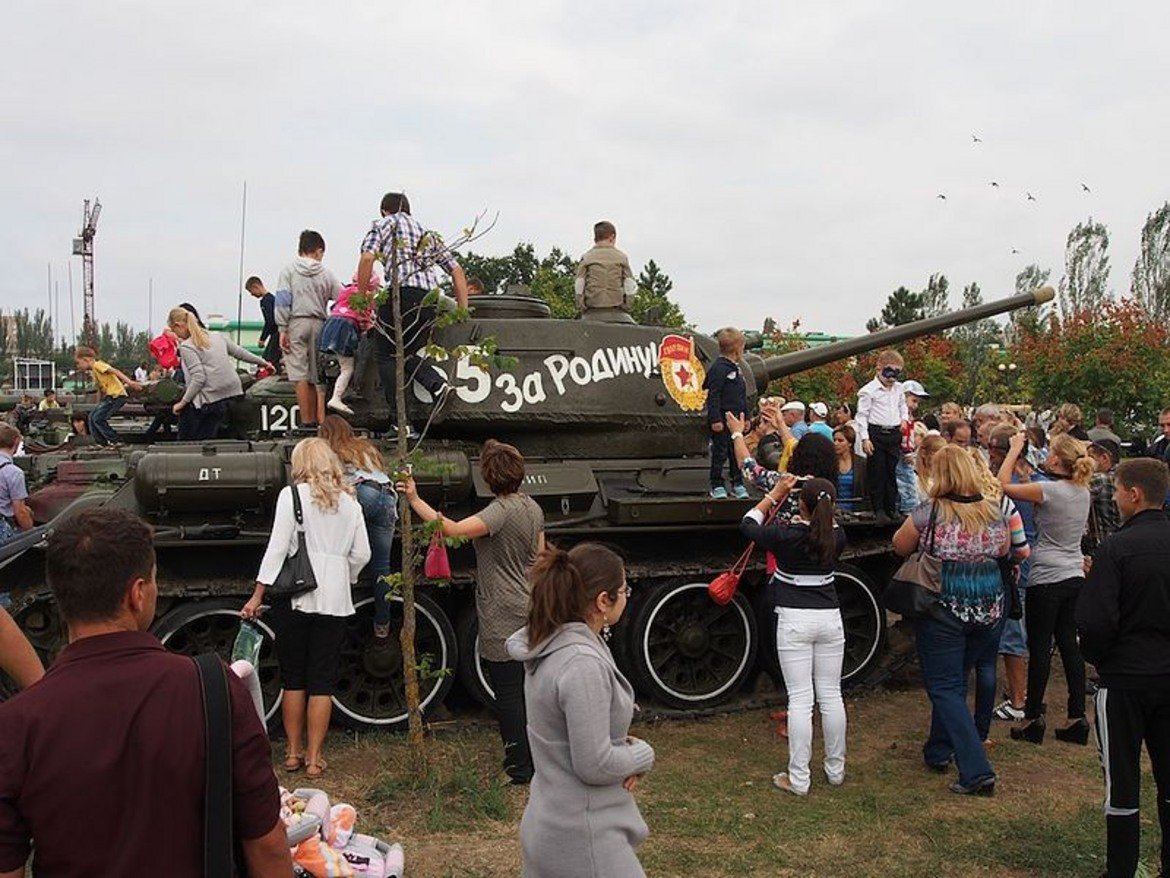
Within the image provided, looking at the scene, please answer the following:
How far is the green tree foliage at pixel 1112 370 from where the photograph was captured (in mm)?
25062

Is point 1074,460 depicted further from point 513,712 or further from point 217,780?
point 217,780

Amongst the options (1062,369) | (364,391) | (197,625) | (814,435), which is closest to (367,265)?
(364,391)

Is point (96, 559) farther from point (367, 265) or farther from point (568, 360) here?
point (568, 360)

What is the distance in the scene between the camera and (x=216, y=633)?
759cm

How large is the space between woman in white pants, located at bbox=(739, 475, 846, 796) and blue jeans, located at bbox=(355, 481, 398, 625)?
2.24 m

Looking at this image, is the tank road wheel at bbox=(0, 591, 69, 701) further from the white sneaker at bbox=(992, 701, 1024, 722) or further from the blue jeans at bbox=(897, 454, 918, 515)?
the white sneaker at bbox=(992, 701, 1024, 722)

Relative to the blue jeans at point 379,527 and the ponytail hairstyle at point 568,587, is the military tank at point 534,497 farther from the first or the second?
the ponytail hairstyle at point 568,587

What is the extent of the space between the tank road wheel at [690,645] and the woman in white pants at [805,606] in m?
1.68

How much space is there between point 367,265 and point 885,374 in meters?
4.11

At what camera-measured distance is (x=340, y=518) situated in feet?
21.7

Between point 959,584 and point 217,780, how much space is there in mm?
5024

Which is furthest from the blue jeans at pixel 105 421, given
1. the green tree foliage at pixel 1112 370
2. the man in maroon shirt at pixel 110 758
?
the green tree foliage at pixel 1112 370

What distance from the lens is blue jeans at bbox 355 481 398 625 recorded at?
7.09 m

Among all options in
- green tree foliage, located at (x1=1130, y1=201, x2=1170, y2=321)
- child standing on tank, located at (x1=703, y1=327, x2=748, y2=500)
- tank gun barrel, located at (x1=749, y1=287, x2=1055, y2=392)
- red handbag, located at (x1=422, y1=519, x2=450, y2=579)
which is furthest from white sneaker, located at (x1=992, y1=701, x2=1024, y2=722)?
green tree foliage, located at (x1=1130, y1=201, x2=1170, y2=321)
